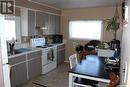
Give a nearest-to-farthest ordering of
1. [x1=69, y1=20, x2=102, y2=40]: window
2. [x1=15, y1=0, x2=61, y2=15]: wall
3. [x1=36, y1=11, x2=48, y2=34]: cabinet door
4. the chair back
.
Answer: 1. the chair back
2. [x1=15, y1=0, x2=61, y2=15]: wall
3. [x1=36, y1=11, x2=48, y2=34]: cabinet door
4. [x1=69, y1=20, x2=102, y2=40]: window

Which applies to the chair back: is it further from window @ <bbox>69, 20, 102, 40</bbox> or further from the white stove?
window @ <bbox>69, 20, 102, 40</bbox>

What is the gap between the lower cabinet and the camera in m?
3.03

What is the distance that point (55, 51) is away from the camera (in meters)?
4.76

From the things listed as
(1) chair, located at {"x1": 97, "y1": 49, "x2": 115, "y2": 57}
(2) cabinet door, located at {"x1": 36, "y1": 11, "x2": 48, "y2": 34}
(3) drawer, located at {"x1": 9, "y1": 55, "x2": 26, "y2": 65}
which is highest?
(2) cabinet door, located at {"x1": 36, "y1": 11, "x2": 48, "y2": 34}

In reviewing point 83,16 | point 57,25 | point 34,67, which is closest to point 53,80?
point 34,67

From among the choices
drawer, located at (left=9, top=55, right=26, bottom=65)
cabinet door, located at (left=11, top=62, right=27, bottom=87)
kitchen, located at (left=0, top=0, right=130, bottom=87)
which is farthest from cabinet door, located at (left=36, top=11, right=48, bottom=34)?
cabinet door, located at (left=11, top=62, right=27, bottom=87)

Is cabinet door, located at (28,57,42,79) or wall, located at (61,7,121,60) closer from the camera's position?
cabinet door, located at (28,57,42,79)

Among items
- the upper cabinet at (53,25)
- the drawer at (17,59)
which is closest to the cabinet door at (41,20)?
the upper cabinet at (53,25)

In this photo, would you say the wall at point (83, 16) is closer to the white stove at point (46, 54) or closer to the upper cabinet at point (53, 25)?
the upper cabinet at point (53, 25)

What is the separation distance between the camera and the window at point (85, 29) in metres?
5.06

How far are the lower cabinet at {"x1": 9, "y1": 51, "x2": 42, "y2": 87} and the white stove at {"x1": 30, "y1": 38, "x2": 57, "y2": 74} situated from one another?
18cm

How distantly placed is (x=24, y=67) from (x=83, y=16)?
3070 mm

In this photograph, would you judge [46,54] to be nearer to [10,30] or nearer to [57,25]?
[10,30]

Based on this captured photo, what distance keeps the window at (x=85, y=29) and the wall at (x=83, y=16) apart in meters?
0.16
